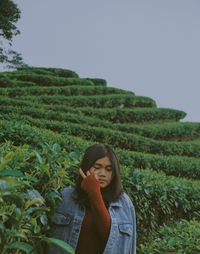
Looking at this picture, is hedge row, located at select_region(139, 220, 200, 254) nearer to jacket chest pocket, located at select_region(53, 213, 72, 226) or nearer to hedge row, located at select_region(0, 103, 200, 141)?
jacket chest pocket, located at select_region(53, 213, 72, 226)

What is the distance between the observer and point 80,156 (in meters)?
6.30

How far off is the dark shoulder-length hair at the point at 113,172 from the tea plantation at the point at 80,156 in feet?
0.51

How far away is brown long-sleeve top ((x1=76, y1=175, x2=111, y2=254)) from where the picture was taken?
326 cm

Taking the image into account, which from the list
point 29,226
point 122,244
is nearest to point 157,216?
point 122,244

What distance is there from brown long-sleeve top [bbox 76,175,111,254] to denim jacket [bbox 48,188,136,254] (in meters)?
0.03

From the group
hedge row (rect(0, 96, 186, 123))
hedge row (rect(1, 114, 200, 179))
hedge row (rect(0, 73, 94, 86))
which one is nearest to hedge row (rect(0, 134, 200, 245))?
hedge row (rect(1, 114, 200, 179))

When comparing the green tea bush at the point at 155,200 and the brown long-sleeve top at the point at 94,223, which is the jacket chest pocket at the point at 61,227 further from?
the green tea bush at the point at 155,200

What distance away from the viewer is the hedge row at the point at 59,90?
22.3 meters

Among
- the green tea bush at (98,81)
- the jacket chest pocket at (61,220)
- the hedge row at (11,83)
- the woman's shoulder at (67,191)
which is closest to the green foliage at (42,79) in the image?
the hedge row at (11,83)

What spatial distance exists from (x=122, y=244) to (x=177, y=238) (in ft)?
7.92

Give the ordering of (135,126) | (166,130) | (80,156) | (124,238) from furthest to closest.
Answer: (166,130), (135,126), (80,156), (124,238)

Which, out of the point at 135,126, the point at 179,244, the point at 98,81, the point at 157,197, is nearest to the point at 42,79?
the point at 98,81

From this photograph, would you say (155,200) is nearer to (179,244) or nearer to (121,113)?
(179,244)

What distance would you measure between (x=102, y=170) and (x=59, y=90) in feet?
68.8
